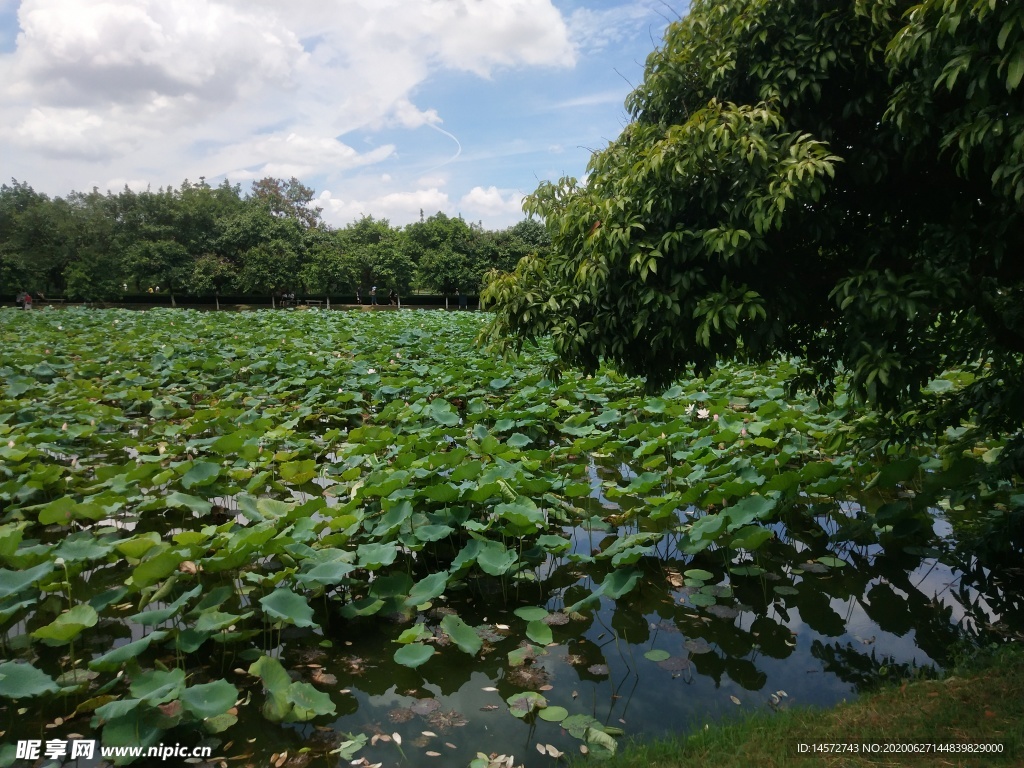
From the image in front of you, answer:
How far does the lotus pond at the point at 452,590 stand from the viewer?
9.48ft

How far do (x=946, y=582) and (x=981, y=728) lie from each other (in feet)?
6.62

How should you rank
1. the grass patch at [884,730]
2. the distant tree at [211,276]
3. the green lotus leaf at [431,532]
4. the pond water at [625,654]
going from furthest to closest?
1. the distant tree at [211,276]
2. the green lotus leaf at [431,532]
3. the pond water at [625,654]
4. the grass patch at [884,730]

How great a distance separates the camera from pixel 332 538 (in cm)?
381

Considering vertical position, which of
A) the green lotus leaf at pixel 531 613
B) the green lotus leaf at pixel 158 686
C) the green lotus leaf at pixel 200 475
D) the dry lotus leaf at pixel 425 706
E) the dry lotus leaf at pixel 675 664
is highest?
the green lotus leaf at pixel 200 475

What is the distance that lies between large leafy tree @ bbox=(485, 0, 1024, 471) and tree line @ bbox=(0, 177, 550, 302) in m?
27.2

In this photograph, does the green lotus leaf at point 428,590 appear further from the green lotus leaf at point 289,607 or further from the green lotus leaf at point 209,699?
the green lotus leaf at point 209,699

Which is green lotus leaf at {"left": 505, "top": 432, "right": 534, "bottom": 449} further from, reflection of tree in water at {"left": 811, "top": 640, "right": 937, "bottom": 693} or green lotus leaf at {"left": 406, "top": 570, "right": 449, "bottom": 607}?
reflection of tree in water at {"left": 811, "top": 640, "right": 937, "bottom": 693}

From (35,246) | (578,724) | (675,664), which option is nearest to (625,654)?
(675,664)

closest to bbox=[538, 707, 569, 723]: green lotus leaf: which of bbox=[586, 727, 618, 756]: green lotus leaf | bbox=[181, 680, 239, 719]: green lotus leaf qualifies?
bbox=[586, 727, 618, 756]: green lotus leaf

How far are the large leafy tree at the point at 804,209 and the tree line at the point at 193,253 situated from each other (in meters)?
27.2

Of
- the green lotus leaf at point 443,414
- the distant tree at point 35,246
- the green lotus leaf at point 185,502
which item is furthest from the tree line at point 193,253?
the green lotus leaf at point 185,502

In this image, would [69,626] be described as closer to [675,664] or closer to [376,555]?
[376,555]

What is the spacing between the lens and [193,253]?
1415 inches

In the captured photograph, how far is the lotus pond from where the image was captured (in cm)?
289
